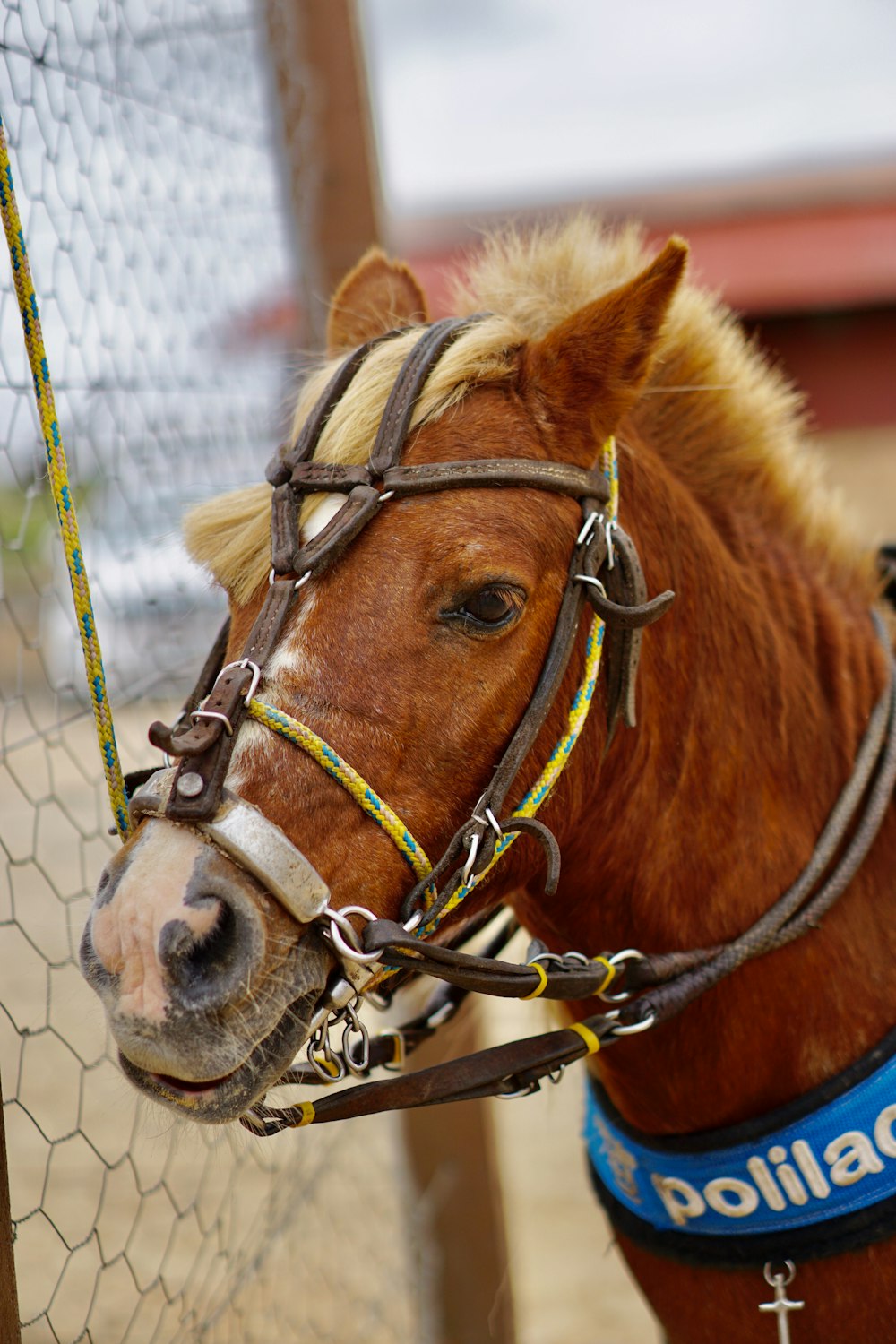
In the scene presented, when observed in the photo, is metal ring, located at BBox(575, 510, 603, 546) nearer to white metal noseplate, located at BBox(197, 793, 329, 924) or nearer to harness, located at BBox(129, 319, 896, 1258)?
harness, located at BBox(129, 319, 896, 1258)

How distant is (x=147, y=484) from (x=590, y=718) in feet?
5.19

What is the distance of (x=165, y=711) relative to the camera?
9.47 feet

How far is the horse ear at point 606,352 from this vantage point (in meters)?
1.54

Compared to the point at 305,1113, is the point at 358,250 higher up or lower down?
higher up

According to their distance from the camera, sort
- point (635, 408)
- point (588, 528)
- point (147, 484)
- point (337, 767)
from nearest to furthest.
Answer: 1. point (337, 767)
2. point (588, 528)
3. point (635, 408)
4. point (147, 484)

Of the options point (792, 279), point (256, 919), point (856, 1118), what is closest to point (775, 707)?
point (856, 1118)

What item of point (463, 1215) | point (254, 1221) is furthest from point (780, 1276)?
point (463, 1215)

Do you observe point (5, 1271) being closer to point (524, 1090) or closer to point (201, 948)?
point (201, 948)

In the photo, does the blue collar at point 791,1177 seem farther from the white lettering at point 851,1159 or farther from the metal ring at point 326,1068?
the metal ring at point 326,1068

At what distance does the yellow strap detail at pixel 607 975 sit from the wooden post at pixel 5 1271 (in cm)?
83

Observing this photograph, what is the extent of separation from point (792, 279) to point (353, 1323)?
6.73 metres

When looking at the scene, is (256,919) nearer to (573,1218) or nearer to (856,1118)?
(856,1118)

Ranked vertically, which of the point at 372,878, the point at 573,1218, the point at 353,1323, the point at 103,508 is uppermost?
the point at 103,508

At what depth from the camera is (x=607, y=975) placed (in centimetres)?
164
